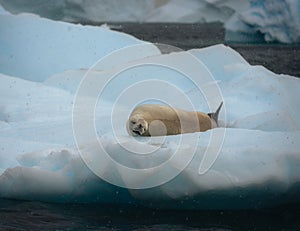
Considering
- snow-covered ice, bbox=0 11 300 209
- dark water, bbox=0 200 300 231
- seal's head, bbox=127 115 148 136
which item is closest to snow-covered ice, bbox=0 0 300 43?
snow-covered ice, bbox=0 11 300 209

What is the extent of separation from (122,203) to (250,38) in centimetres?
946

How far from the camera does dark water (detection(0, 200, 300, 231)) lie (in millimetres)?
3039

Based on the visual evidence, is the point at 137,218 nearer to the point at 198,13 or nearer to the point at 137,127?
the point at 137,127

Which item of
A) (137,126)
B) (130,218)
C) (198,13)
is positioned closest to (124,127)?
(137,126)

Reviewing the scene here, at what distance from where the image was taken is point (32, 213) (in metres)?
3.21

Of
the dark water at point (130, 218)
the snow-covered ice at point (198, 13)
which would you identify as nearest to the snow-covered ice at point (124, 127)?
the dark water at point (130, 218)

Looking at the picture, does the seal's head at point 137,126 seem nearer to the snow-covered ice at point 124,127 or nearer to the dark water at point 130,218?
the snow-covered ice at point 124,127

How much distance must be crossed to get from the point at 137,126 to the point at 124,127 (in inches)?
10.5

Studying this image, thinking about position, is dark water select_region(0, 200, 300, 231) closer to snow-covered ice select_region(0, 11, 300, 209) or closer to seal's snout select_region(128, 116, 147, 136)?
snow-covered ice select_region(0, 11, 300, 209)

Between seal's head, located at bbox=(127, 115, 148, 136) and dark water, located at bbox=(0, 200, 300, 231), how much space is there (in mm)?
470

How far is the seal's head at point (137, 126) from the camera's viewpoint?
3568 mm

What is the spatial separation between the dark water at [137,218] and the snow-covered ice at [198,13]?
806 cm

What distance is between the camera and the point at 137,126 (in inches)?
141

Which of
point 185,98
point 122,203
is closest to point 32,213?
point 122,203
